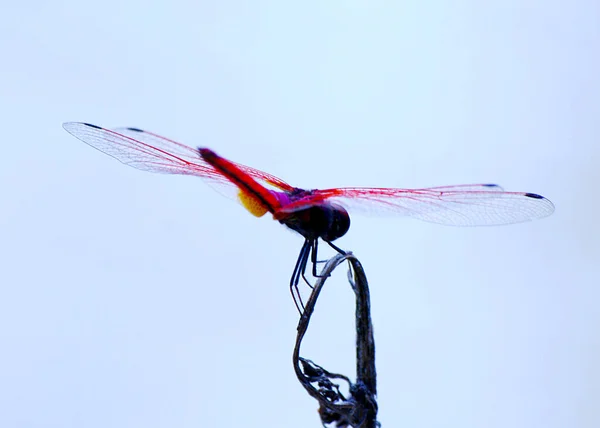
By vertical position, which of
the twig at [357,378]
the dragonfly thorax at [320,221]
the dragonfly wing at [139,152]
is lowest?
the twig at [357,378]

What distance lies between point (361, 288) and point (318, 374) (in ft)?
0.23

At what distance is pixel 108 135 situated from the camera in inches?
26.3

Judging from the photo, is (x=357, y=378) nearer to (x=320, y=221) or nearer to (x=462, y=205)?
(x=320, y=221)

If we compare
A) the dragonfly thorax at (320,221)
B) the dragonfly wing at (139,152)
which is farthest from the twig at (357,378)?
the dragonfly wing at (139,152)

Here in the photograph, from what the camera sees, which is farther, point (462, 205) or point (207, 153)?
point (462, 205)

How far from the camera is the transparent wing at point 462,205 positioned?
0.63 metres

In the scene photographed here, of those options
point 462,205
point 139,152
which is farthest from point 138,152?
point 462,205

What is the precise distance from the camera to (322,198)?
1.86 ft

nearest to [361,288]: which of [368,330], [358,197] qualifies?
[368,330]

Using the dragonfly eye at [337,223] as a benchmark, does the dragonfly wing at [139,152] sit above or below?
above

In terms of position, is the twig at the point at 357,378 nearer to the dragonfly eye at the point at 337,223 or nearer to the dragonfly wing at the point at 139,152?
the dragonfly eye at the point at 337,223

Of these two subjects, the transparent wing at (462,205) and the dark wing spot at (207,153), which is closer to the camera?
the dark wing spot at (207,153)

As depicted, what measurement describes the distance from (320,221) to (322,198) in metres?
0.02

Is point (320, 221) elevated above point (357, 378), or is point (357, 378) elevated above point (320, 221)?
point (320, 221)
